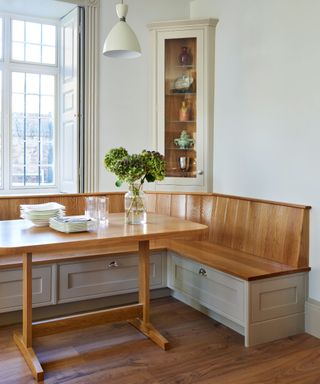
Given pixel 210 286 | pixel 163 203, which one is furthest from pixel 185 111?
pixel 210 286

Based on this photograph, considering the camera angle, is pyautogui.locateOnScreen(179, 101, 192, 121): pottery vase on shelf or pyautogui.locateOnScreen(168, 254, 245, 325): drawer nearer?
pyautogui.locateOnScreen(168, 254, 245, 325): drawer

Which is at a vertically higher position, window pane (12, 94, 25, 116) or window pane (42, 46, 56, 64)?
window pane (42, 46, 56, 64)

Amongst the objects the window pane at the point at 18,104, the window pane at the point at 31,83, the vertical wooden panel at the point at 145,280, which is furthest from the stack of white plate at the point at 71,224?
the window pane at the point at 31,83

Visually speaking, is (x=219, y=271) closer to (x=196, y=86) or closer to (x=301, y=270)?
(x=301, y=270)

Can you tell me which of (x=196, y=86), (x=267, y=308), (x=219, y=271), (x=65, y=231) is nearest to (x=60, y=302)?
(x=65, y=231)

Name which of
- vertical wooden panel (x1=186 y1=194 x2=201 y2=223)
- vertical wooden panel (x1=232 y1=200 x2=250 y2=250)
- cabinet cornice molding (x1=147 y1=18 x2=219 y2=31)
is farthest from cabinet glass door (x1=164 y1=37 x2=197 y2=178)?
vertical wooden panel (x1=232 y1=200 x2=250 y2=250)

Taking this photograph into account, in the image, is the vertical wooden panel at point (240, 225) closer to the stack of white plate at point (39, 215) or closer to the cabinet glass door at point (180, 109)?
the cabinet glass door at point (180, 109)

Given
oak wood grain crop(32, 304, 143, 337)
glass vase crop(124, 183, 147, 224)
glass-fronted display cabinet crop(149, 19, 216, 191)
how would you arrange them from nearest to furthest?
oak wood grain crop(32, 304, 143, 337), glass vase crop(124, 183, 147, 224), glass-fronted display cabinet crop(149, 19, 216, 191)

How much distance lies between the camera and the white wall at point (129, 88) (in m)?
4.07

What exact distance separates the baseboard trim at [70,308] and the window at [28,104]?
1603 mm

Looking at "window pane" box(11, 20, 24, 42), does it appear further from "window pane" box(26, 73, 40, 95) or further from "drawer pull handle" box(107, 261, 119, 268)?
"drawer pull handle" box(107, 261, 119, 268)

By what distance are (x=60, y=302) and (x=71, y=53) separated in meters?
2.34

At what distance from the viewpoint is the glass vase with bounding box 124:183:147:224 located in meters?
2.77

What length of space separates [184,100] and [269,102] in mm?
972
